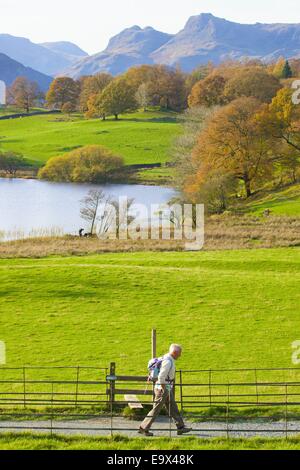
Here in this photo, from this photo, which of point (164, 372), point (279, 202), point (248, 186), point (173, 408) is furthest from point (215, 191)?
point (164, 372)

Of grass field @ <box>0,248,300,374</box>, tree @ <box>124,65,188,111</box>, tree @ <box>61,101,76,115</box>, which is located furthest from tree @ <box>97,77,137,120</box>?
grass field @ <box>0,248,300,374</box>

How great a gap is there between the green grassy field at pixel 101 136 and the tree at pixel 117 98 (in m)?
2.52

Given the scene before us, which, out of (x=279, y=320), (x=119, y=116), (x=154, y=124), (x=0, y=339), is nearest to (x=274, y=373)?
(x=279, y=320)

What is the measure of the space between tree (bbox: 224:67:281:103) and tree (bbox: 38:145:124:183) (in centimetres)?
2410

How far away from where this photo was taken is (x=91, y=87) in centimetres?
18888

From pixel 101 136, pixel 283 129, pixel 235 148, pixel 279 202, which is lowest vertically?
pixel 279 202

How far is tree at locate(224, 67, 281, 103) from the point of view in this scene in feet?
402

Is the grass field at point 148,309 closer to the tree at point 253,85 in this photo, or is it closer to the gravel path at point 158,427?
the gravel path at point 158,427

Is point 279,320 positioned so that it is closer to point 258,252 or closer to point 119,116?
point 258,252

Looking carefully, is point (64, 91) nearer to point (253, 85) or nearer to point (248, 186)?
point (253, 85)

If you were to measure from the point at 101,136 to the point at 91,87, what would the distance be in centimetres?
4398

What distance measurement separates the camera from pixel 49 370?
30.5 metres

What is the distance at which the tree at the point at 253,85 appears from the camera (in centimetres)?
12258
